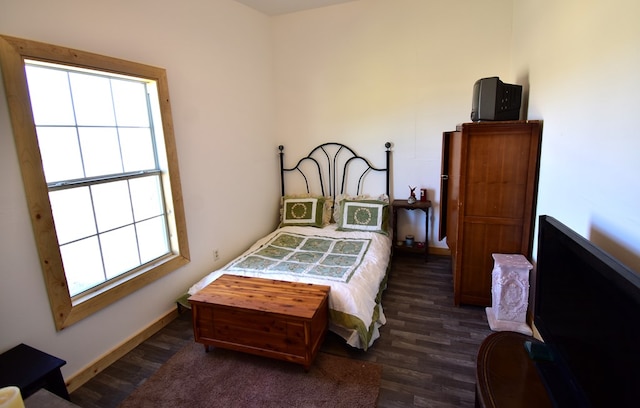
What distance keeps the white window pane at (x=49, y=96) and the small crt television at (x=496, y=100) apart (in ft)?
9.16

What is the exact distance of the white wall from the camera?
1239 mm

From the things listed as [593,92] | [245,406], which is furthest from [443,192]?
[245,406]

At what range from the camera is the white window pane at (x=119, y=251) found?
2252 mm

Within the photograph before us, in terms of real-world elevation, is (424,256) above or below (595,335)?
below

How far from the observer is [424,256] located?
146 inches

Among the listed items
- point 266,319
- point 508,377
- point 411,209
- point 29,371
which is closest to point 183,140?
point 266,319

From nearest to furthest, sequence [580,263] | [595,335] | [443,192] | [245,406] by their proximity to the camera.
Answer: [595,335] → [580,263] → [245,406] → [443,192]

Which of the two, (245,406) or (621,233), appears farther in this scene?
(245,406)

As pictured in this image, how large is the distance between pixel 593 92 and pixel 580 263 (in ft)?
3.01

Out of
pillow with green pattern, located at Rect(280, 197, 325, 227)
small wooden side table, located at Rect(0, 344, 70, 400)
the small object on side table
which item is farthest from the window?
the small object on side table

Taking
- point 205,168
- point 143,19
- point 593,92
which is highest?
point 143,19

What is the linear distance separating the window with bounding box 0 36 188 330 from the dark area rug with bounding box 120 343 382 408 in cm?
66

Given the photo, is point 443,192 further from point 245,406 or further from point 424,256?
point 245,406

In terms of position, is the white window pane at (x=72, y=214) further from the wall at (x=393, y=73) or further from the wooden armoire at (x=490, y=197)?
the wooden armoire at (x=490, y=197)
